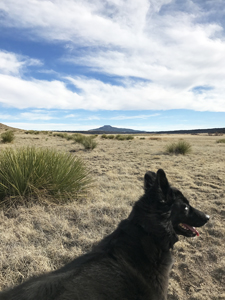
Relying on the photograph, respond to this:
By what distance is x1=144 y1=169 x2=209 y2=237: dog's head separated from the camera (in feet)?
6.73

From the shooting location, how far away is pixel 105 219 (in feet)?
13.5

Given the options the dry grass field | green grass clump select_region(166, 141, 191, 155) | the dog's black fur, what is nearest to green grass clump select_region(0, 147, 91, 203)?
the dry grass field

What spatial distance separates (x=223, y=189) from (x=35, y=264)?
5.85m

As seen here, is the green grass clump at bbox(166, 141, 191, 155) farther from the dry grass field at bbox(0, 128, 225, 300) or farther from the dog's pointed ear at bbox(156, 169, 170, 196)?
the dog's pointed ear at bbox(156, 169, 170, 196)

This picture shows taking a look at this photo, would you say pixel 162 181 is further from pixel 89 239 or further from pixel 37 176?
pixel 37 176

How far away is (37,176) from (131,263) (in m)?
3.31

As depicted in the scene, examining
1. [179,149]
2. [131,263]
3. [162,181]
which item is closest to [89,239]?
[131,263]

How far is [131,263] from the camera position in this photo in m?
1.89

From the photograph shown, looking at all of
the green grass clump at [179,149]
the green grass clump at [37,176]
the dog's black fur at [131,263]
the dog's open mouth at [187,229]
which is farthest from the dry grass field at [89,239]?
the green grass clump at [179,149]

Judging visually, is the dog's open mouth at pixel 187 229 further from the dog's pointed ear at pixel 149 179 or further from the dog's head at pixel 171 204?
the dog's pointed ear at pixel 149 179

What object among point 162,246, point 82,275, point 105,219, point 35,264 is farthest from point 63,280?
point 105,219

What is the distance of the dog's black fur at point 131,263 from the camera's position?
5.22 feet

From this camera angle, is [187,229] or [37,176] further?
[37,176]

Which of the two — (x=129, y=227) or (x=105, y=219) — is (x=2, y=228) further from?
(x=129, y=227)
